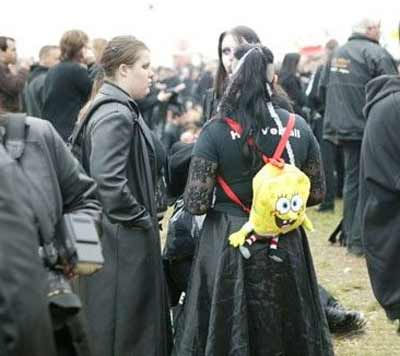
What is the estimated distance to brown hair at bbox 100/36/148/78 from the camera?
16.9 feet

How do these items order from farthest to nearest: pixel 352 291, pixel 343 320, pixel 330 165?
pixel 330 165 < pixel 352 291 < pixel 343 320

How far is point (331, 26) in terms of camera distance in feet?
63.3

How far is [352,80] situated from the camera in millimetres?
9727

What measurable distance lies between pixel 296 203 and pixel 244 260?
17.5 inches

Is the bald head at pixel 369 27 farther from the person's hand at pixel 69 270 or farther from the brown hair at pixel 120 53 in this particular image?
the person's hand at pixel 69 270

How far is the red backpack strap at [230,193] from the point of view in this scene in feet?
16.1

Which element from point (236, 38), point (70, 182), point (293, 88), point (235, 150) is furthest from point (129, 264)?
point (293, 88)

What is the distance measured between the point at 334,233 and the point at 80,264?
718 cm

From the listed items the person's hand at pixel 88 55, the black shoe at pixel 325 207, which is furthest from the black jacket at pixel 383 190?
the black shoe at pixel 325 207

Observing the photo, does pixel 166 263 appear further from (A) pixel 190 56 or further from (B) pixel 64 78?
(A) pixel 190 56

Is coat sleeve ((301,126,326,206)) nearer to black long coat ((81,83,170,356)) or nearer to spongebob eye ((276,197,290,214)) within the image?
spongebob eye ((276,197,290,214))

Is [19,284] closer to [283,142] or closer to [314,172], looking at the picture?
[283,142]

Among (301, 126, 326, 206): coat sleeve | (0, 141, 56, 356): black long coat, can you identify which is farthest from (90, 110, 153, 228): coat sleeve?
(0, 141, 56, 356): black long coat

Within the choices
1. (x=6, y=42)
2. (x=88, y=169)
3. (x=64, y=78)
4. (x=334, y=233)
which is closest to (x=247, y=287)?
(x=88, y=169)
